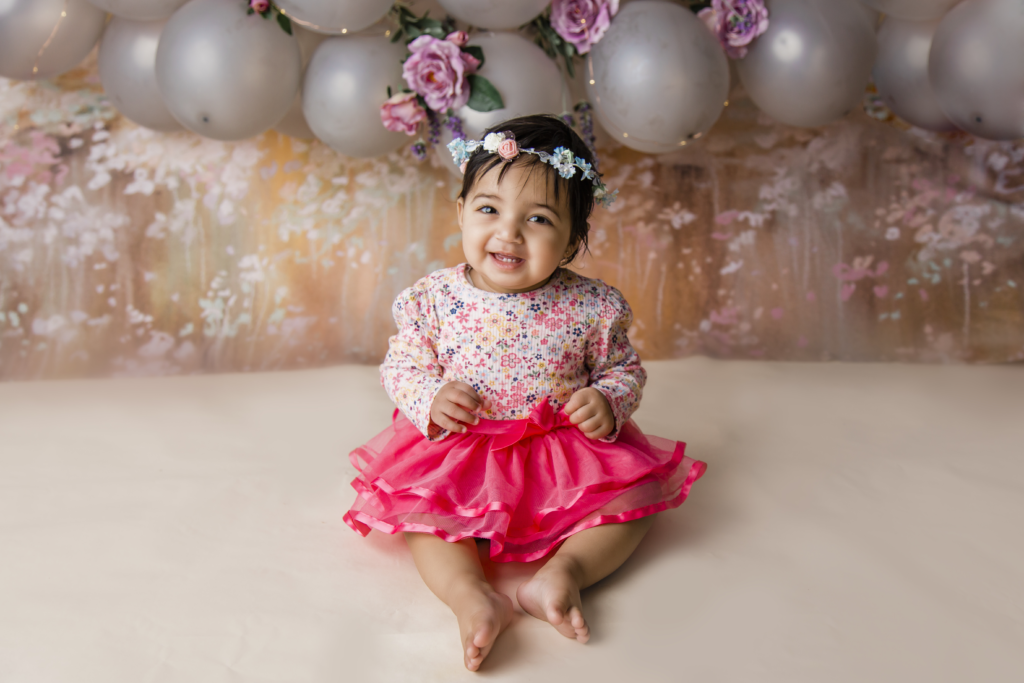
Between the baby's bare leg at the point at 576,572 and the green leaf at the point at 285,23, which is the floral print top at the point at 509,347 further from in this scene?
the green leaf at the point at 285,23

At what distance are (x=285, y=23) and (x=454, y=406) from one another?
803 mm

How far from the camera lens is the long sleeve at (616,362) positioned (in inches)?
41.9

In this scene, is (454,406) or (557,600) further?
(454,406)

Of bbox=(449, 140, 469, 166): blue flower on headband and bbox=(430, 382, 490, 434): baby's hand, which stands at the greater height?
bbox=(449, 140, 469, 166): blue flower on headband

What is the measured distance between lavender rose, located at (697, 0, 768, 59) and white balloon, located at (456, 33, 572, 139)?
30 cm

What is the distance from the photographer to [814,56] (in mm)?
1363

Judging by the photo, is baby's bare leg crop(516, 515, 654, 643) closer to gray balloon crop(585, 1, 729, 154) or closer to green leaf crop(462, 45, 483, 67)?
gray balloon crop(585, 1, 729, 154)

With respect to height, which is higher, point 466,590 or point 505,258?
point 505,258

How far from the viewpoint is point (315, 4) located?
1271mm

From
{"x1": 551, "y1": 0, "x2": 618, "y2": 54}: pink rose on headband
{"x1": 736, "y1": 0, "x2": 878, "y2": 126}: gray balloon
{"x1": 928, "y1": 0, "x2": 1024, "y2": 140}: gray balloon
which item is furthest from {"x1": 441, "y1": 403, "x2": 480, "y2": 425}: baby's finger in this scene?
{"x1": 928, "y1": 0, "x2": 1024, "y2": 140}: gray balloon

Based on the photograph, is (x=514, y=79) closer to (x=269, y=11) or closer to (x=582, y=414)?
(x=269, y=11)

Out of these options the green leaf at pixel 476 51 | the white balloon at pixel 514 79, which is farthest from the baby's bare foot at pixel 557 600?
the green leaf at pixel 476 51

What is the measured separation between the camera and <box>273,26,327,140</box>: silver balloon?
1.44m

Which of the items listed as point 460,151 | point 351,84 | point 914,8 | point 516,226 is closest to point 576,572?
point 516,226
